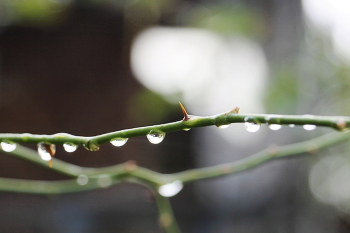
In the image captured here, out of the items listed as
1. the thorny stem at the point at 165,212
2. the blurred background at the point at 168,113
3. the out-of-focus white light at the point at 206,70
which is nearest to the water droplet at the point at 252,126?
the thorny stem at the point at 165,212

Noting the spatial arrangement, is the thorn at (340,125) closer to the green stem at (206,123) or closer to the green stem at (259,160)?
the green stem at (206,123)

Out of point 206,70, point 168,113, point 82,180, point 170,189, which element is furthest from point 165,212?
point 168,113

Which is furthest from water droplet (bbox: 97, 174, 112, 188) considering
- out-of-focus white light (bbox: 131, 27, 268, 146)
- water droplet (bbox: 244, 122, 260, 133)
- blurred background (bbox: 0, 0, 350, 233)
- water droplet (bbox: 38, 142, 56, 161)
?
blurred background (bbox: 0, 0, 350, 233)

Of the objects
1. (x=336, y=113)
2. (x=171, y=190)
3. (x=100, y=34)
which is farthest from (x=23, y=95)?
(x=336, y=113)

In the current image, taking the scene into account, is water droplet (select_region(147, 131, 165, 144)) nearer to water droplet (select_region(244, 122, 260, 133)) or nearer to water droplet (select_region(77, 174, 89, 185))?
water droplet (select_region(244, 122, 260, 133))

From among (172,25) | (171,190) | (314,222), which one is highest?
(172,25)

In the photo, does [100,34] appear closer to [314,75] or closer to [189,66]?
[189,66]

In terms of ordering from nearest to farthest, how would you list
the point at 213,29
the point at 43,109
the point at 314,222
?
the point at 213,29
the point at 314,222
the point at 43,109
